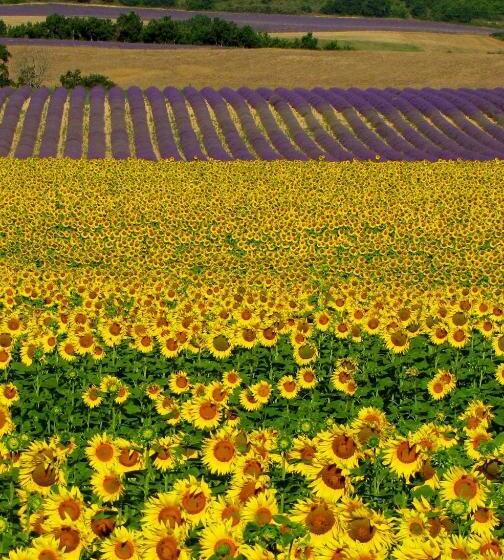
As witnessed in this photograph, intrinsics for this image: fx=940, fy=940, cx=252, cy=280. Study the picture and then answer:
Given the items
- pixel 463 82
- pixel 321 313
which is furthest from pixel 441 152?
pixel 321 313

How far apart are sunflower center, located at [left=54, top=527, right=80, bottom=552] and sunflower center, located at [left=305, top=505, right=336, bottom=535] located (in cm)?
124

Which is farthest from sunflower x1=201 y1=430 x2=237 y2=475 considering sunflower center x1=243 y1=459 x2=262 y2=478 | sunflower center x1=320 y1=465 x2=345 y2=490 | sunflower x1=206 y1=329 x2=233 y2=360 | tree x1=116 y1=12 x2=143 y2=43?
tree x1=116 y1=12 x2=143 y2=43

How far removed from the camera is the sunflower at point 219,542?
15.4 feet

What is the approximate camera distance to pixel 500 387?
1122 cm

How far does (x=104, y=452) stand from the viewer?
6348 millimetres

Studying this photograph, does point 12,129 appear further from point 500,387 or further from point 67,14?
point 67,14

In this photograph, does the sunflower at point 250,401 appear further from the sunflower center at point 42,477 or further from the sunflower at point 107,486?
the sunflower center at point 42,477

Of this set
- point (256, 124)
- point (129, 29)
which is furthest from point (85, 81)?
point (129, 29)

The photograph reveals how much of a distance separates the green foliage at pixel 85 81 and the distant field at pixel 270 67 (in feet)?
8.23

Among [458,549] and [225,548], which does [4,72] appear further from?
[458,549]

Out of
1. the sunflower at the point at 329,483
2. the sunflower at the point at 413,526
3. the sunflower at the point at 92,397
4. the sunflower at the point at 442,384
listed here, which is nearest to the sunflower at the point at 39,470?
the sunflower at the point at 329,483

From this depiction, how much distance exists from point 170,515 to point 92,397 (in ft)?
17.4

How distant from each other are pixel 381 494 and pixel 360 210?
2241cm

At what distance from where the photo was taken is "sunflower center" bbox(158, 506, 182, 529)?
16.0 feet
